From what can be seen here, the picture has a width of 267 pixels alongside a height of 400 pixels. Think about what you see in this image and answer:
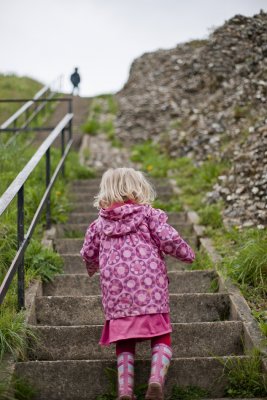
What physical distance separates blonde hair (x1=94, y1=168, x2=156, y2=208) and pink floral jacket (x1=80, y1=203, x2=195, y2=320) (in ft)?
0.15

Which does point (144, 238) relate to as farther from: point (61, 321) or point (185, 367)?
point (61, 321)

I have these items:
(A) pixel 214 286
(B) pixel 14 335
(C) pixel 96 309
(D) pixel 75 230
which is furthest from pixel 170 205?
(B) pixel 14 335

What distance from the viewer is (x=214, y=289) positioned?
14.6ft

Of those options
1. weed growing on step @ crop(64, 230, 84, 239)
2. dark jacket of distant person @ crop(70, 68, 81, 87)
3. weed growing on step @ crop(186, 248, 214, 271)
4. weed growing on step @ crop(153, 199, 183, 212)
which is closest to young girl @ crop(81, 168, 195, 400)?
weed growing on step @ crop(186, 248, 214, 271)

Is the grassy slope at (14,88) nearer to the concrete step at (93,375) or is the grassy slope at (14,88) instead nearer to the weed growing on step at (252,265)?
the weed growing on step at (252,265)

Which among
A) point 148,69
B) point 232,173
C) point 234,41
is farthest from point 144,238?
point 148,69

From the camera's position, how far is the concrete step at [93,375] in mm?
3172

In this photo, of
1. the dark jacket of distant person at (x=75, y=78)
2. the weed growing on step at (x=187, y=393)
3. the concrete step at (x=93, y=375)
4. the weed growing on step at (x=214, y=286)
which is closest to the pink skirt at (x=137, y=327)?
the concrete step at (x=93, y=375)

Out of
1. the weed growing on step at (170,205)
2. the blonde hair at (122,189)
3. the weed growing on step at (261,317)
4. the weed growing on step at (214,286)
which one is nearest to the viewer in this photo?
the blonde hair at (122,189)

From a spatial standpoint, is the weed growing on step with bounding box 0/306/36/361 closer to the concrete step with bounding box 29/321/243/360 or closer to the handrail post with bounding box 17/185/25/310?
the concrete step with bounding box 29/321/243/360

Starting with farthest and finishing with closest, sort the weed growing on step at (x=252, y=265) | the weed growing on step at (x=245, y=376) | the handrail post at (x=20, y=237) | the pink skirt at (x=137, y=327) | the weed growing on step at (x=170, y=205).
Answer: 1. the weed growing on step at (x=170, y=205)
2. the weed growing on step at (x=252, y=265)
3. the handrail post at (x=20, y=237)
4. the weed growing on step at (x=245, y=376)
5. the pink skirt at (x=137, y=327)

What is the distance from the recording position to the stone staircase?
3178 mm

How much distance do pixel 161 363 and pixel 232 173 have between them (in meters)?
4.15

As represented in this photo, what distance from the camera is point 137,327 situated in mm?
2984
